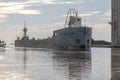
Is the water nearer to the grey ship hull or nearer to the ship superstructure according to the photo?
the ship superstructure

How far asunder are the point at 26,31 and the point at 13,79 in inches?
6453

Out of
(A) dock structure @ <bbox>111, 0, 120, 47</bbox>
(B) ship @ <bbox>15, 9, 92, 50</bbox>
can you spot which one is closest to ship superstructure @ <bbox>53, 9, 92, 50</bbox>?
(B) ship @ <bbox>15, 9, 92, 50</bbox>

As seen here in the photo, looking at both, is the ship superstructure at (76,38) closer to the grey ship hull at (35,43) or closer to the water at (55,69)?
the grey ship hull at (35,43)

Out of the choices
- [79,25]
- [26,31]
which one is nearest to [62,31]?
[79,25]

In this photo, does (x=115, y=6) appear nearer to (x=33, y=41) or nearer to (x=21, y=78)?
(x=33, y=41)

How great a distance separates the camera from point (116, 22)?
149875mm

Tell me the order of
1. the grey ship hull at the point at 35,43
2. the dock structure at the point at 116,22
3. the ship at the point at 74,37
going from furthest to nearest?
the dock structure at the point at 116,22 → the grey ship hull at the point at 35,43 → the ship at the point at 74,37

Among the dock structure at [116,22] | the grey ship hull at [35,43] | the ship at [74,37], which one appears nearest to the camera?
the ship at [74,37]

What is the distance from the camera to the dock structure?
15038 cm

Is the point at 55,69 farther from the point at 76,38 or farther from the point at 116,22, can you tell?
the point at 116,22

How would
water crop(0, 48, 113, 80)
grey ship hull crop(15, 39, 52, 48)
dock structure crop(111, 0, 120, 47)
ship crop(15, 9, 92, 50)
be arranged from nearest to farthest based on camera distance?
1. water crop(0, 48, 113, 80)
2. ship crop(15, 9, 92, 50)
3. grey ship hull crop(15, 39, 52, 48)
4. dock structure crop(111, 0, 120, 47)

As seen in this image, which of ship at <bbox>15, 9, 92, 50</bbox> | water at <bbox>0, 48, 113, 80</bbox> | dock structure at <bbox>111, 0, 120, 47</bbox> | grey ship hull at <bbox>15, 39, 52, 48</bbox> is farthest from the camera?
dock structure at <bbox>111, 0, 120, 47</bbox>

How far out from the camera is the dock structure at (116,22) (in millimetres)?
150375

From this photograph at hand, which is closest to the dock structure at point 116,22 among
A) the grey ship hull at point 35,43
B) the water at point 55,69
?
the grey ship hull at point 35,43
